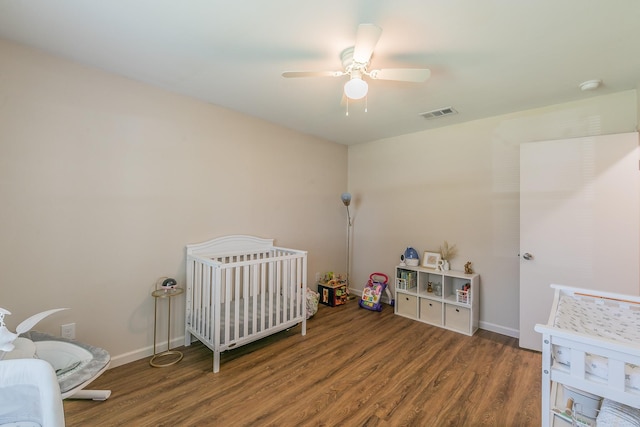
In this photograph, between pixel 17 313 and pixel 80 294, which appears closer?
pixel 17 313

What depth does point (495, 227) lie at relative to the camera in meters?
2.95

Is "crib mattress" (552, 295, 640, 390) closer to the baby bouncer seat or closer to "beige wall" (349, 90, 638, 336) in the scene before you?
"beige wall" (349, 90, 638, 336)

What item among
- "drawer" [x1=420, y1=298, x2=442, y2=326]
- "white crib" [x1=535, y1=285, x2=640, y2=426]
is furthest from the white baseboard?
"white crib" [x1=535, y1=285, x2=640, y2=426]

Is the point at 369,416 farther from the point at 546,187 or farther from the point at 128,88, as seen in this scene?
the point at 128,88

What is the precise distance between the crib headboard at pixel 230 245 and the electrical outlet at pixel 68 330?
93 centimetres

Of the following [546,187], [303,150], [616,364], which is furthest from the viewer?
[303,150]

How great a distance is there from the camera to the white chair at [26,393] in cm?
90


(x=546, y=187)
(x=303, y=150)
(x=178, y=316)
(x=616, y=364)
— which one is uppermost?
(x=303, y=150)

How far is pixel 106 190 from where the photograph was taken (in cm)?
215

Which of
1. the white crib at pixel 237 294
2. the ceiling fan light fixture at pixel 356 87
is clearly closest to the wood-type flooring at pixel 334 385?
the white crib at pixel 237 294

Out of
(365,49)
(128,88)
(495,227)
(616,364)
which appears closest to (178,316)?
(128,88)

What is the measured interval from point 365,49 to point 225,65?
1077mm

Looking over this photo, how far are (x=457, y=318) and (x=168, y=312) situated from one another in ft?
9.58

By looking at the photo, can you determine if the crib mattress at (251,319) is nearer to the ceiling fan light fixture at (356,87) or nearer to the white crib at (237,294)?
the white crib at (237,294)
